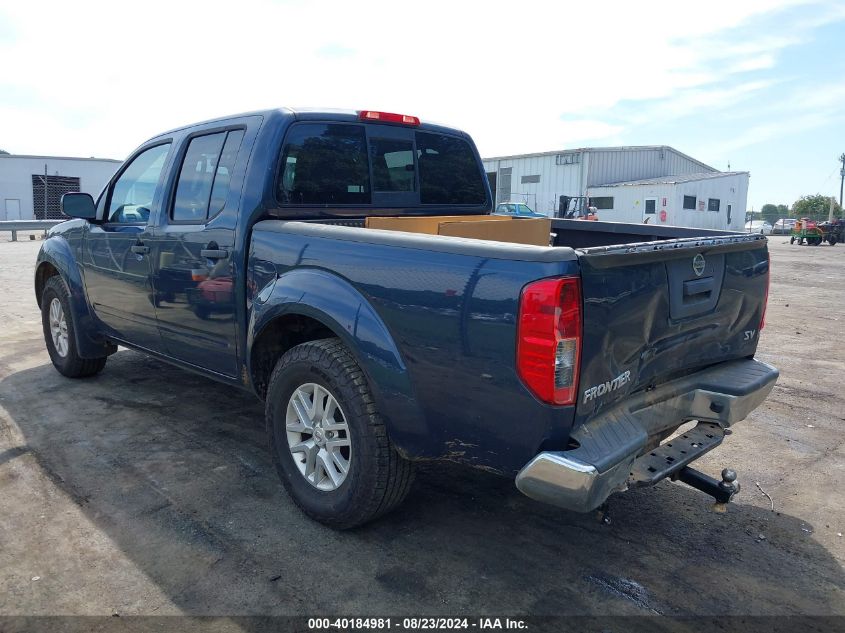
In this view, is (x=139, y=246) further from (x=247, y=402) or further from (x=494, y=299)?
(x=494, y=299)

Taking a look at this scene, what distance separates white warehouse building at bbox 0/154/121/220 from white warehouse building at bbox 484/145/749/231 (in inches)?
915

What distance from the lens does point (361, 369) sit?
3.03 m

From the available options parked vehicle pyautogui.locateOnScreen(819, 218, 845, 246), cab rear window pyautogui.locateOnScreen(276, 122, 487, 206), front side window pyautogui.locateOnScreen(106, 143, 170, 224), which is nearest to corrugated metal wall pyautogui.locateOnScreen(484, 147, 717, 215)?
parked vehicle pyautogui.locateOnScreen(819, 218, 845, 246)

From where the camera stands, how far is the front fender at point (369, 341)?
2.83m

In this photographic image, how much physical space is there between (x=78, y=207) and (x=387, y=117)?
2.53 metres

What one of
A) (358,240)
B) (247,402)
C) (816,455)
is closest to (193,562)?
(358,240)

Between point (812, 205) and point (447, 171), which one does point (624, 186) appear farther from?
A: point (812, 205)

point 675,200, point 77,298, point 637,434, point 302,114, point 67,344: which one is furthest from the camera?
point 675,200

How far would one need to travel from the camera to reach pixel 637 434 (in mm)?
2686

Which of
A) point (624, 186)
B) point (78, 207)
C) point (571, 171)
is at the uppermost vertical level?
point (571, 171)

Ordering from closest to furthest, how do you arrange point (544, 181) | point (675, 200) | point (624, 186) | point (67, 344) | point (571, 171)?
1. point (67, 344)
2. point (675, 200)
3. point (624, 186)
4. point (571, 171)
5. point (544, 181)

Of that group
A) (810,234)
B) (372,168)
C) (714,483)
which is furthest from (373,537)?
(810,234)

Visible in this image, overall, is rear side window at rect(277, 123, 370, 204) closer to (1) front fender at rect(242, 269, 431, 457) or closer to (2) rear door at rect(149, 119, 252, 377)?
(2) rear door at rect(149, 119, 252, 377)

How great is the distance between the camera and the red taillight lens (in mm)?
4215
